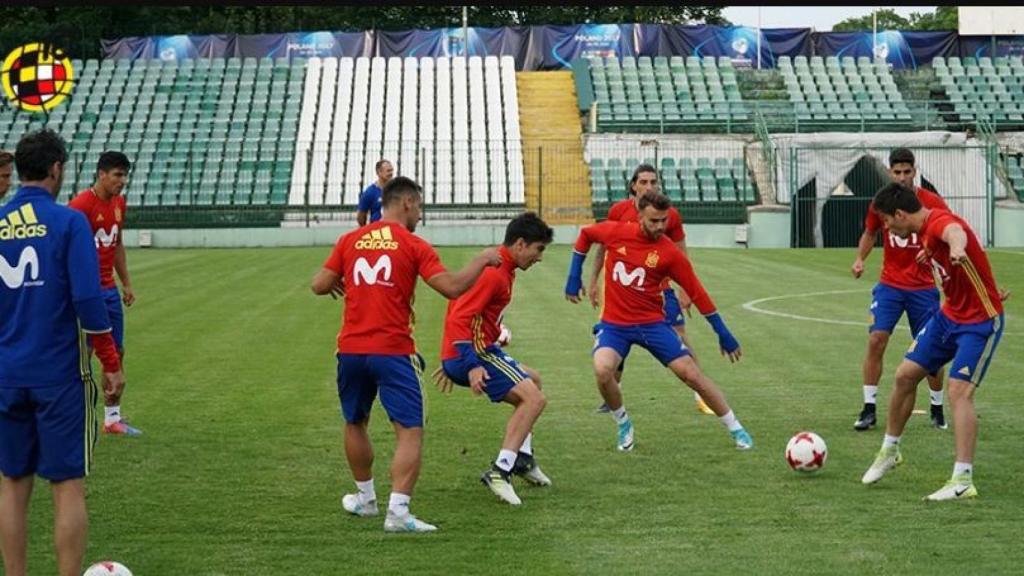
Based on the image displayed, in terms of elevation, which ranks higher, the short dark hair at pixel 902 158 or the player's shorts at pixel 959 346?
the short dark hair at pixel 902 158

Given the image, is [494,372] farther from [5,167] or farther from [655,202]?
[5,167]

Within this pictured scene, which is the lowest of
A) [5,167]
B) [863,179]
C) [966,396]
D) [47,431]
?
[863,179]

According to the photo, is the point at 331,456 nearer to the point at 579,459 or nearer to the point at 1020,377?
the point at 579,459

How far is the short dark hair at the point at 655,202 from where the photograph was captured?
11461mm

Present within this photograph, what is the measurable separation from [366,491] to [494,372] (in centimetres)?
130

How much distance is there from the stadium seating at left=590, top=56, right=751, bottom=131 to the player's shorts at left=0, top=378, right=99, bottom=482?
42630 millimetres

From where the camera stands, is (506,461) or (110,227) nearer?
(506,461)

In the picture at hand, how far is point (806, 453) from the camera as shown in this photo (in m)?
10.3

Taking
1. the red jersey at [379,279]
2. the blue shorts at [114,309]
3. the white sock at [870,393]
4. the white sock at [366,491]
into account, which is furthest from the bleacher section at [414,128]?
the red jersey at [379,279]

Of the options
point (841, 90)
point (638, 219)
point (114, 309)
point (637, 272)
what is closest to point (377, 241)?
point (637, 272)

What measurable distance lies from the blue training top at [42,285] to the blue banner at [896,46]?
197 feet

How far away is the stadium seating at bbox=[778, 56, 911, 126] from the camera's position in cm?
5219

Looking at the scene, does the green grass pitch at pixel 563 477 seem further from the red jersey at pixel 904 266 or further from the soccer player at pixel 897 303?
the red jersey at pixel 904 266

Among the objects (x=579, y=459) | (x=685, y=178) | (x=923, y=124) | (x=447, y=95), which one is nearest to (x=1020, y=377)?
(x=579, y=459)
